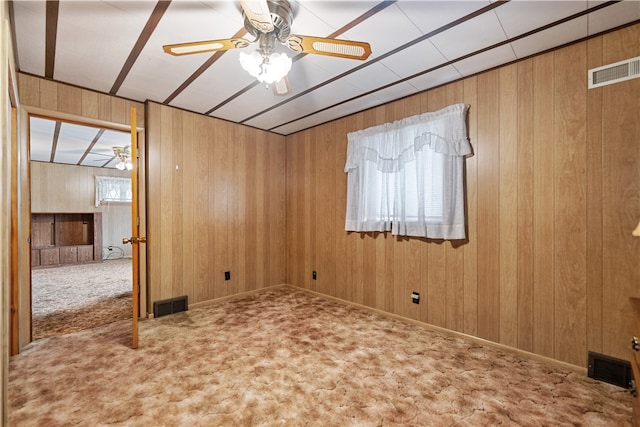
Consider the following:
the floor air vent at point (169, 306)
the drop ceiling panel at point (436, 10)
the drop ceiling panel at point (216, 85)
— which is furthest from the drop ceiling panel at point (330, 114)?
the floor air vent at point (169, 306)

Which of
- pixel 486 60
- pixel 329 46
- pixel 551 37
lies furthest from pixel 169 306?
pixel 551 37

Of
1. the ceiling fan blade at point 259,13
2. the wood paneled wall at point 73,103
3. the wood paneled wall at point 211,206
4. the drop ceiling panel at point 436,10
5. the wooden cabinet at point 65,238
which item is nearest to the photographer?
the ceiling fan blade at point 259,13

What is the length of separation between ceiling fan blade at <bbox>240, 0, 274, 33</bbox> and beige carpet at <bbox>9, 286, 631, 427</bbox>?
7.16 feet

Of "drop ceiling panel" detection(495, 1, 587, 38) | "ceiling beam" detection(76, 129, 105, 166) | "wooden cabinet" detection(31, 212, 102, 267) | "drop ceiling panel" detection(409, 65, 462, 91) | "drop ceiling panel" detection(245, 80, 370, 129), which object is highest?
"ceiling beam" detection(76, 129, 105, 166)

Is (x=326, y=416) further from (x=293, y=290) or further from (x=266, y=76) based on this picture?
(x=293, y=290)

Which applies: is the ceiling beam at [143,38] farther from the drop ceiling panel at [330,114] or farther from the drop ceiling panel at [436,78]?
the drop ceiling panel at [436,78]

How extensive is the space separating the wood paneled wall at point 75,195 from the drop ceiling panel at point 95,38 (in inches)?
238

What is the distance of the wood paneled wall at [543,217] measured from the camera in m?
2.04

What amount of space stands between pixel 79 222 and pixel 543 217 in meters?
9.72

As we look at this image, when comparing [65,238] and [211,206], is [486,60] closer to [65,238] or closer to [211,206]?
[211,206]

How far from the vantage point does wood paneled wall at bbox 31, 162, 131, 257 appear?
7.09 meters

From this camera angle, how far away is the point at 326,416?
68.0 inches

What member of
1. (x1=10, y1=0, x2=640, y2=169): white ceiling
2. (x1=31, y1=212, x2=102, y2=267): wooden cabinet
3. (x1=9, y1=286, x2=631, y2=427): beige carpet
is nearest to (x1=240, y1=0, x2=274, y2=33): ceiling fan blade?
(x1=10, y1=0, x2=640, y2=169): white ceiling

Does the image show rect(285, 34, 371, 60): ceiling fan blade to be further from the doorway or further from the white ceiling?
the doorway
